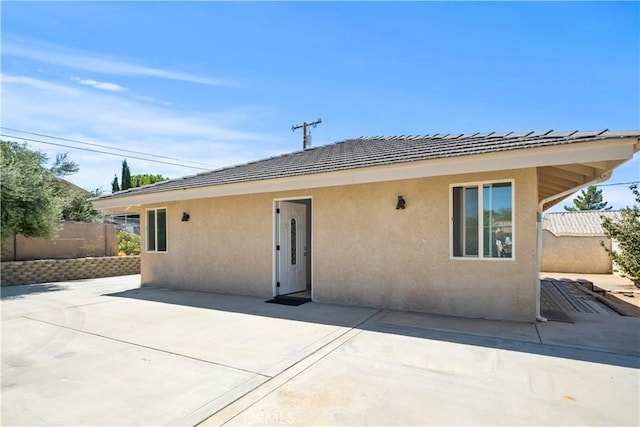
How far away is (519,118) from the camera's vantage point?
14.6 meters

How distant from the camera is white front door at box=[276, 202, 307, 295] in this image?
9.15 meters

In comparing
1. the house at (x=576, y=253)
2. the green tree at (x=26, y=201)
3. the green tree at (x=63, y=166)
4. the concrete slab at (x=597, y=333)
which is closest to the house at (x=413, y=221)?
the concrete slab at (x=597, y=333)

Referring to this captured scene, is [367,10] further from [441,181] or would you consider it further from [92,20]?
[92,20]

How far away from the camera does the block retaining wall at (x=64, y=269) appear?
41.1 feet

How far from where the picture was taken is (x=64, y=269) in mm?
13805

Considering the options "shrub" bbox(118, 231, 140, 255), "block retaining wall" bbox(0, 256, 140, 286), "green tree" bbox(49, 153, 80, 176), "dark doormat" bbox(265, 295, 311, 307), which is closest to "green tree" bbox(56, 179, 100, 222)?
"green tree" bbox(49, 153, 80, 176)

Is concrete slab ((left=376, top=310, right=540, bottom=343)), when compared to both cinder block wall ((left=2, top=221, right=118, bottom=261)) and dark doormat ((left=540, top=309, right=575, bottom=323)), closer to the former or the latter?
dark doormat ((left=540, top=309, right=575, bottom=323))

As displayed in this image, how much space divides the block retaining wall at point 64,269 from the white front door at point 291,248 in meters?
10.1

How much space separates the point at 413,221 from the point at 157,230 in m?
8.78

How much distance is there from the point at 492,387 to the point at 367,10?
8081 mm

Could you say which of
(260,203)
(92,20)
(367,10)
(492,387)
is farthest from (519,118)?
(92,20)

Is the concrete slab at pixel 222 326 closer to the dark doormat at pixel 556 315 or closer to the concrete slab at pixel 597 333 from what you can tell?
the concrete slab at pixel 597 333

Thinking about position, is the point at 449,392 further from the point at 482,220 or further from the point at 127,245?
the point at 127,245

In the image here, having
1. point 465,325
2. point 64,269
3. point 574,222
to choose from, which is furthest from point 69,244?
point 574,222
